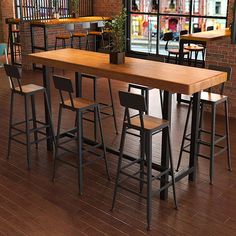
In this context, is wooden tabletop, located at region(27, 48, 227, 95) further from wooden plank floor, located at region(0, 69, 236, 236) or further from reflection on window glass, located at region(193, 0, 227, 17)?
reflection on window glass, located at region(193, 0, 227, 17)

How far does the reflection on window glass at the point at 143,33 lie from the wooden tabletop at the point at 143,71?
216 inches

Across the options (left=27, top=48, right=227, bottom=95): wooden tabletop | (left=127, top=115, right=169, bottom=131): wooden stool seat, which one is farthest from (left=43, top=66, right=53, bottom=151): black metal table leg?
(left=127, top=115, right=169, bottom=131): wooden stool seat

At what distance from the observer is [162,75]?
3027 mm

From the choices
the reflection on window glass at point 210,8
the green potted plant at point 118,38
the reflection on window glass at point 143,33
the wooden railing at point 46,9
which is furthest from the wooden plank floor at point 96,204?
the reflection on window glass at point 143,33

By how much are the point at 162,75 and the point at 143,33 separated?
21.8ft

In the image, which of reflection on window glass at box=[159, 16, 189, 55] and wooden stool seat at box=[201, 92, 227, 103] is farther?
reflection on window glass at box=[159, 16, 189, 55]

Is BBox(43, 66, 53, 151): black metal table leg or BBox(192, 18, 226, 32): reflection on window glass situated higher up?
BBox(192, 18, 226, 32): reflection on window glass

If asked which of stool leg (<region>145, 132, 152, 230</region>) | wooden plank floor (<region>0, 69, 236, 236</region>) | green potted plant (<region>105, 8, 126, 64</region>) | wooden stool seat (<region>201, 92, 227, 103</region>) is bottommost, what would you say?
wooden plank floor (<region>0, 69, 236, 236</region>)

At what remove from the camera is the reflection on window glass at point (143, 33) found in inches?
362

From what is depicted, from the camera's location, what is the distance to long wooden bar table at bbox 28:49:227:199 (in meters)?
2.85

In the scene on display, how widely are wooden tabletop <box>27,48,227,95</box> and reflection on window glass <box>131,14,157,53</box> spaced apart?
216 inches

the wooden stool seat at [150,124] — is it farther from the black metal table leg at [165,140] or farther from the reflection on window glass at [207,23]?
the reflection on window glass at [207,23]

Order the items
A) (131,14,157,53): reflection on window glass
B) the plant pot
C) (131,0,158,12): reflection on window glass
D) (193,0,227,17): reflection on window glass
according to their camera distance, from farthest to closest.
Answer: (131,14,157,53): reflection on window glass
(131,0,158,12): reflection on window glass
(193,0,227,17): reflection on window glass
the plant pot

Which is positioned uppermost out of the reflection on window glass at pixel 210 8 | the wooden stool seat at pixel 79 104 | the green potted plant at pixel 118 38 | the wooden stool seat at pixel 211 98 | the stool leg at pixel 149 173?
the reflection on window glass at pixel 210 8
